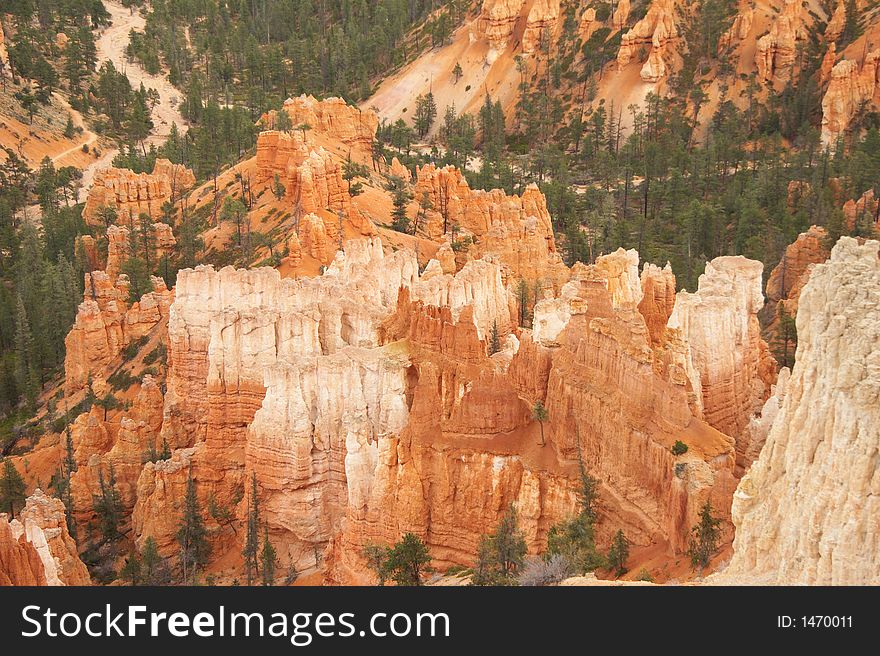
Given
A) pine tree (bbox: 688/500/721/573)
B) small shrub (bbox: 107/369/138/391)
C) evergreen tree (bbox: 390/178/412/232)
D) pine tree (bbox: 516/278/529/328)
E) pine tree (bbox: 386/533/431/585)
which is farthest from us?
evergreen tree (bbox: 390/178/412/232)

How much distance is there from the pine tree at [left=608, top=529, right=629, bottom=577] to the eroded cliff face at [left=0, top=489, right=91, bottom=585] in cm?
1936

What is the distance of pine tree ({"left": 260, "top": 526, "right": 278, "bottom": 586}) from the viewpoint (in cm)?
4191

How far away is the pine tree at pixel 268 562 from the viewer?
41906 millimetres

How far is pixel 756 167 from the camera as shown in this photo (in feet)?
346

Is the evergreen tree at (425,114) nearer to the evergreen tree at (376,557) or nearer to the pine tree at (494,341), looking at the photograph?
the pine tree at (494,341)

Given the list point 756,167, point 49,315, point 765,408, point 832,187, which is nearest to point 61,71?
point 49,315

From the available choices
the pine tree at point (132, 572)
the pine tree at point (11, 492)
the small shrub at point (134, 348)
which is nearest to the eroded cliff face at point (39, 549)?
the pine tree at point (132, 572)

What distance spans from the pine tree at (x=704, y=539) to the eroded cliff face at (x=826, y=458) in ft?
15.6

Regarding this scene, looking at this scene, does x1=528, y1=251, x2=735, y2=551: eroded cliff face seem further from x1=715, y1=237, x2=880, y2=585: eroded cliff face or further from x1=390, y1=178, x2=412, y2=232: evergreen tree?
x1=390, y1=178, x2=412, y2=232: evergreen tree

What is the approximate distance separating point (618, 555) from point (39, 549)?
20752mm

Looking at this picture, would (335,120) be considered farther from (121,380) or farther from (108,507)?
(108,507)

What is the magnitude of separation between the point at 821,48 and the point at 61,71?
94.3 metres

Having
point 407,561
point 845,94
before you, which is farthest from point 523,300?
point 845,94

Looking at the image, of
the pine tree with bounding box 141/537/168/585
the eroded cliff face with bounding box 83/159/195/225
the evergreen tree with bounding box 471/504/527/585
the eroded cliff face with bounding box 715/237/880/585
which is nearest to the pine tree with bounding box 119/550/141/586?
the pine tree with bounding box 141/537/168/585
